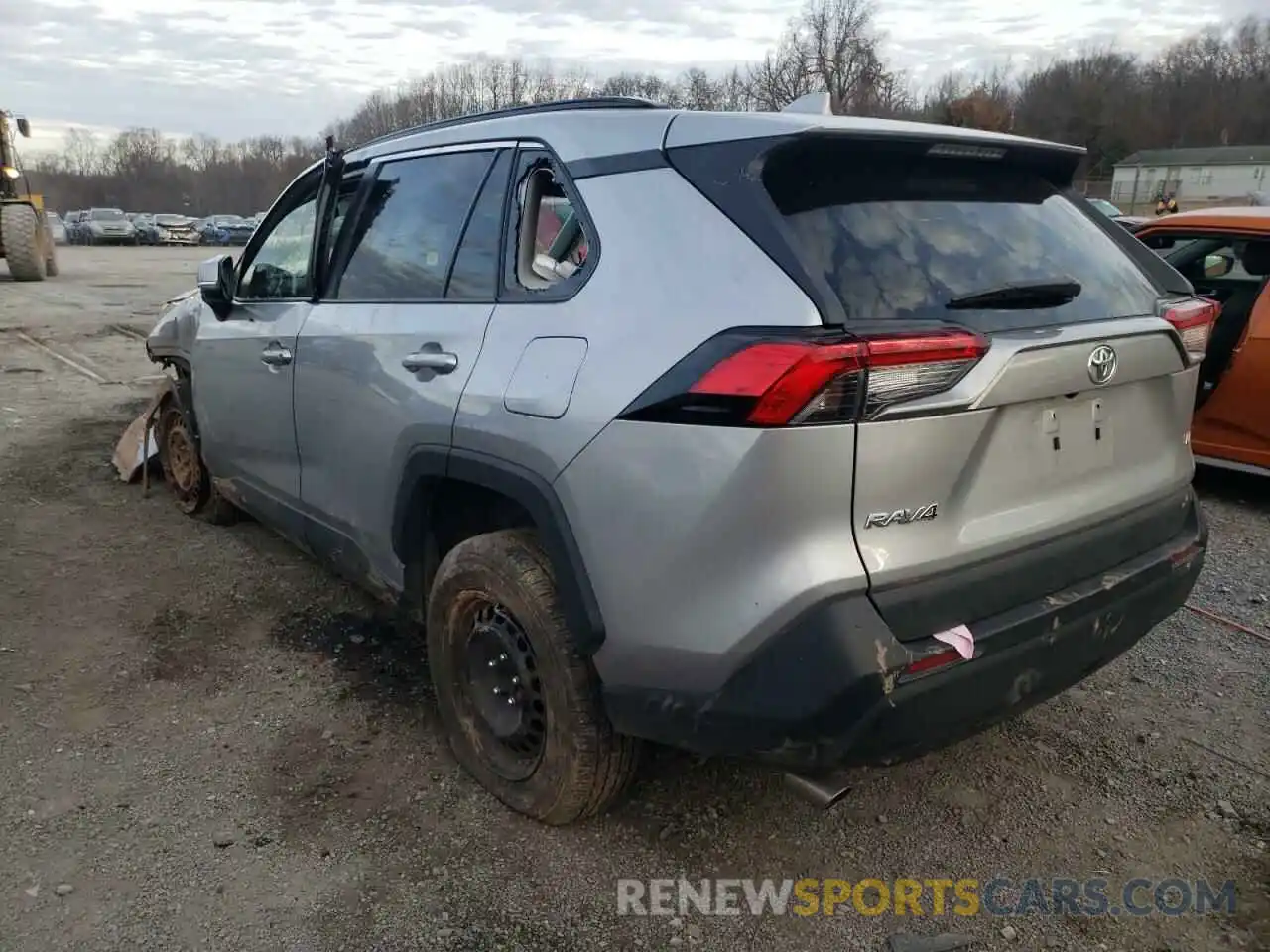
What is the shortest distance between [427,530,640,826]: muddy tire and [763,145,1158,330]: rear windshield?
40.5 inches

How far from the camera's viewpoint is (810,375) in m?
1.84

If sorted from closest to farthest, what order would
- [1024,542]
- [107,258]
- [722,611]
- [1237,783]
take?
[722,611]
[1024,542]
[1237,783]
[107,258]

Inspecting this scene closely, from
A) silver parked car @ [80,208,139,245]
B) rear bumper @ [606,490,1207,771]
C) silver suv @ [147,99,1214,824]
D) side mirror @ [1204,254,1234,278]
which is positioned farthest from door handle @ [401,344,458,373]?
silver parked car @ [80,208,139,245]

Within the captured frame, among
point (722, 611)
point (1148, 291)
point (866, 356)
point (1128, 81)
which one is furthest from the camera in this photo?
point (1128, 81)

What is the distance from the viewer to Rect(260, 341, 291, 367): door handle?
351 cm

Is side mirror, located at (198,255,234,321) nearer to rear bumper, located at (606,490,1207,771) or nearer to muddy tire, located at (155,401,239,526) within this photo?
muddy tire, located at (155,401,239,526)

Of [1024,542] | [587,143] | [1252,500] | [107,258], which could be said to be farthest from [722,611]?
[107,258]

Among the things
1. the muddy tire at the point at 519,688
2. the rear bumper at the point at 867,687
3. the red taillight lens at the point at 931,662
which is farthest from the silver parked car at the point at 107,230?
the red taillight lens at the point at 931,662

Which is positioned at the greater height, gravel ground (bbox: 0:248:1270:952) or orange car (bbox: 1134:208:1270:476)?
orange car (bbox: 1134:208:1270:476)

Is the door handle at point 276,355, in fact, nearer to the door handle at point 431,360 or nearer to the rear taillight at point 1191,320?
the door handle at point 431,360

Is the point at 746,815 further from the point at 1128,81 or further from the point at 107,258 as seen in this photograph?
the point at 1128,81

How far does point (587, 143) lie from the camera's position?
2.39 m

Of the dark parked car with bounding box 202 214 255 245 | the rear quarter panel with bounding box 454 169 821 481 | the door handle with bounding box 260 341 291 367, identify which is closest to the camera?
the rear quarter panel with bounding box 454 169 821 481

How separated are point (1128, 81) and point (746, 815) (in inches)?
3967
